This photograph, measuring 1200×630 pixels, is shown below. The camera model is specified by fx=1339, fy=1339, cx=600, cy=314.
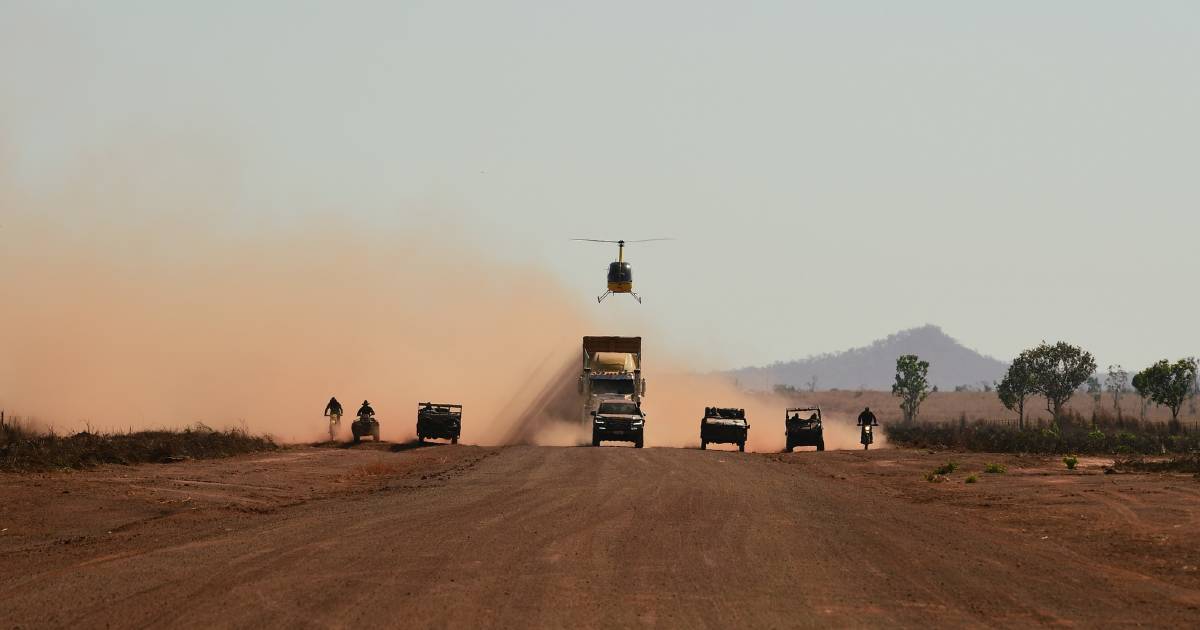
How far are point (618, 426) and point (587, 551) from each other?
38.2 m

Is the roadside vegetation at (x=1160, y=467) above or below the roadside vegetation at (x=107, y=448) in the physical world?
below

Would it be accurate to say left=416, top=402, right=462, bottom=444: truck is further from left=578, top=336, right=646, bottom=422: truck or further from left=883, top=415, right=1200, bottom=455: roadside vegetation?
left=883, top=415, right=1200, bottom=455: roadside vegetation

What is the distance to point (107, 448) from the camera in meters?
39.8

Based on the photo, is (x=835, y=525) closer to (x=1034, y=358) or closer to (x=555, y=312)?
(x=555, y=312)

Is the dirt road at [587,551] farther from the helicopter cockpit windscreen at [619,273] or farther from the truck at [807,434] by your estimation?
the helicopter cockpit windscreen at [619,273]

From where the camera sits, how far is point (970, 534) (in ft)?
78.4

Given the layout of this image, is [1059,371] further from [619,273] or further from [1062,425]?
[619,273]

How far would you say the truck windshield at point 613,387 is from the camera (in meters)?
61.1

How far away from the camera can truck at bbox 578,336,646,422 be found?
200 feet

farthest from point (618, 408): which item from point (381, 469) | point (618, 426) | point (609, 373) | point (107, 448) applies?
point (107, 448)

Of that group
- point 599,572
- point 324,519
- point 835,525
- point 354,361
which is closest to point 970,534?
point 835,525

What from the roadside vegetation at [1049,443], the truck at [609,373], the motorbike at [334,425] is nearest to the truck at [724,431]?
the truck at [609,373]

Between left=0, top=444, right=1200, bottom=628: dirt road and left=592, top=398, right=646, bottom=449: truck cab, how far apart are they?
19888mm

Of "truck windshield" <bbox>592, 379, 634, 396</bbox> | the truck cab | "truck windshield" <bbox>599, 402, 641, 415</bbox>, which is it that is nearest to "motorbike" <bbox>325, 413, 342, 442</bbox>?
"truck windshield" <bbox>592, 379, 634, 396</bbox>
